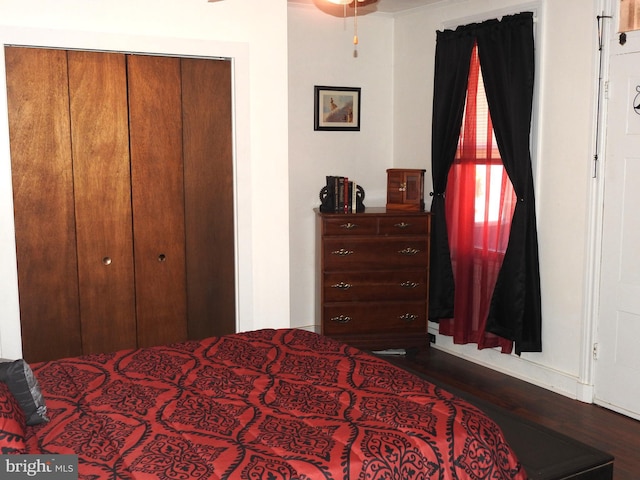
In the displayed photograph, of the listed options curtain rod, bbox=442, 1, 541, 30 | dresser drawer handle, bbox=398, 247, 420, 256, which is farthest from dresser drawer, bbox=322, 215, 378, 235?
curtain rod, bbox=442, 1, 541, 30

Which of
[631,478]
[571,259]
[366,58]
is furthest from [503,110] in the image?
[631,478]

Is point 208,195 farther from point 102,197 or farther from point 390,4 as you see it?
point 390,4

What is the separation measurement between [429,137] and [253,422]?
11.9ft

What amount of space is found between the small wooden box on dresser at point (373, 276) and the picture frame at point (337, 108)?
0.85 m

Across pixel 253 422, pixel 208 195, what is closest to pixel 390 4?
pixel 208 195

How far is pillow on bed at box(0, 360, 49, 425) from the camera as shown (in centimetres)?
226

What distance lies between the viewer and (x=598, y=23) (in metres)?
4.02

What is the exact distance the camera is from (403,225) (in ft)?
16.9

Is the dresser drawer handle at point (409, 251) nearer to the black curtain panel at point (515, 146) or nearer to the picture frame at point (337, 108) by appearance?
the black curtain panel at point (515, 146)

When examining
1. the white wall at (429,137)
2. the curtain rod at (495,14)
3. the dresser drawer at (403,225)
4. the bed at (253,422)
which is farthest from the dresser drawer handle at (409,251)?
the bed at (253,422)

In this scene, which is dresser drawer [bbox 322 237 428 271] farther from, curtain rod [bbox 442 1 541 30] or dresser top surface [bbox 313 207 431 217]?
curtain rod [bbox 442 1 541 30]

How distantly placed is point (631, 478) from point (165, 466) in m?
2.39

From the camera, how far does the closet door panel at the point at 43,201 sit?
147 inches

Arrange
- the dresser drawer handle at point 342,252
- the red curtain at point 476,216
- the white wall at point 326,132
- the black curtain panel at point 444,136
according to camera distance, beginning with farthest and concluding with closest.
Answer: the white wall at point 326,132 < the dresser drawer handle at point 342,252 < the black curtain panel at point 444,136 < the red curtain at point 476,216
